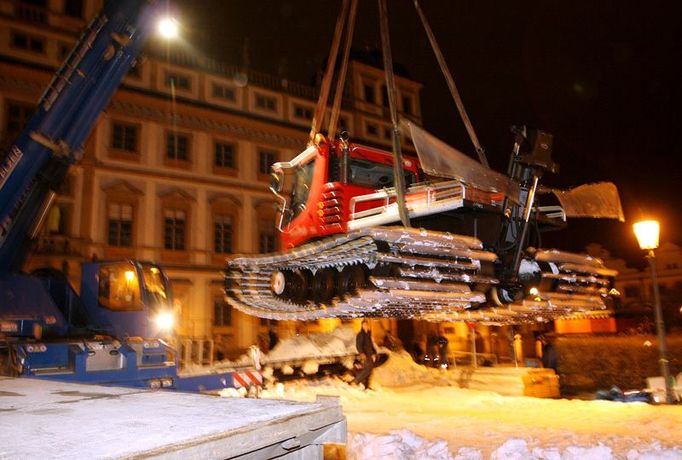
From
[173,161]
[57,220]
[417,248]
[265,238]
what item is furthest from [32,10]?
[417,248]

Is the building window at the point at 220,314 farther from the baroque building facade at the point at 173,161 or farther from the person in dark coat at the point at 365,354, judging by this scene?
the person in dark coat at the point at 365,354

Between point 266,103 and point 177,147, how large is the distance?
560cm

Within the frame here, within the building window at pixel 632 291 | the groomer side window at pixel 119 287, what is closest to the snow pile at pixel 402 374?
the groomer side window at pixel 119 287

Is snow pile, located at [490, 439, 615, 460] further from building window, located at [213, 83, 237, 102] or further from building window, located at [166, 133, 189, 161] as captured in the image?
building window, located at [213, 83, 237, 102]

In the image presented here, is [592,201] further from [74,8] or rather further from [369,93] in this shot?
[369,93]

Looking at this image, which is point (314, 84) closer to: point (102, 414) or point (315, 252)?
point (315, 252)

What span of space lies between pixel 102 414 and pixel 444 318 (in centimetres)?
543

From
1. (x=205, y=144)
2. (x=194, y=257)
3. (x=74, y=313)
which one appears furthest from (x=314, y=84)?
(x=74, y=313)

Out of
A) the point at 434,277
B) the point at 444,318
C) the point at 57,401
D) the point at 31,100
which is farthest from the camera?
the point at 31,100

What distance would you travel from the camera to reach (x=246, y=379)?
10.4 m

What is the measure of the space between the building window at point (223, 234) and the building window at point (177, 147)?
3371 millimetres

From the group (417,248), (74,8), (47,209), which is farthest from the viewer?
(74,8)

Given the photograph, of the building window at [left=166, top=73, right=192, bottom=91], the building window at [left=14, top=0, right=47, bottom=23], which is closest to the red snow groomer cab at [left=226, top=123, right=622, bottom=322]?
the building window at [left=166, top=73, right=192, bottom=91]

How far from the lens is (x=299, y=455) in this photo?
2625 millimetres
